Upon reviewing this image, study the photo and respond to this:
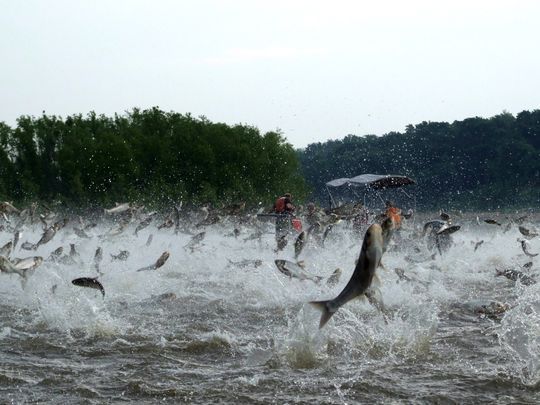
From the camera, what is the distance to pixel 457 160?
94812 millimetres

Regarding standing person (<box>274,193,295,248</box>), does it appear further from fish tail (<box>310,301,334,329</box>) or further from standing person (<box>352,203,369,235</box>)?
fish tail (<box>310,301,334,329</box>)

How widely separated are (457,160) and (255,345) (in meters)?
86.8

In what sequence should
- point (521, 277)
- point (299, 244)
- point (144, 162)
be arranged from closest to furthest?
point (521, 277) → point (299, 244) → point (144, 162)

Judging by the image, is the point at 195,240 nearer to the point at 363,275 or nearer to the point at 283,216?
the point at 283,216

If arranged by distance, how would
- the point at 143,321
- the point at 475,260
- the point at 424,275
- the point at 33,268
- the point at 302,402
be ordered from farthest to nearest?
the point at 475,260
the point at 424,275
the point at 33,268
the point at 143,321
the point at 302,402

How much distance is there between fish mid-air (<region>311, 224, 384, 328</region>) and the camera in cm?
798

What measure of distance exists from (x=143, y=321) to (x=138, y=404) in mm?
4355

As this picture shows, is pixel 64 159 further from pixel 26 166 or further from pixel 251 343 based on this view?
pixel 251 343

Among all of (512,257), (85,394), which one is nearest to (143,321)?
(85,394)

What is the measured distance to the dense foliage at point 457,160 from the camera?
86250 millimetres

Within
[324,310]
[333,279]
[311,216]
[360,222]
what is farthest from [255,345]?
[360,222]

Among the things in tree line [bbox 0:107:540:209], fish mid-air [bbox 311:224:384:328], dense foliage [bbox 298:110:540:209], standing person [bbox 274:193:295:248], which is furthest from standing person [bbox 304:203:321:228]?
dense foliage [bbox 298:110:540:209]

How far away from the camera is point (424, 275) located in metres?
17.6

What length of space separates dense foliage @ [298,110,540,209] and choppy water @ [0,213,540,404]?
66.4 metres
